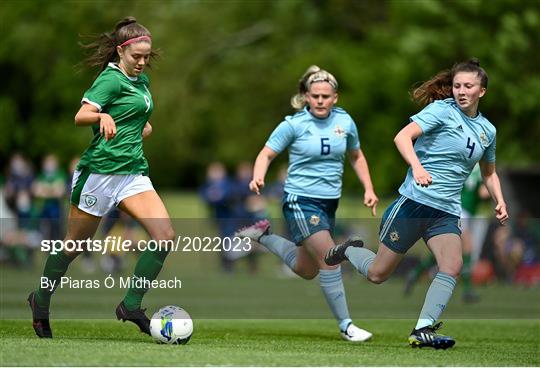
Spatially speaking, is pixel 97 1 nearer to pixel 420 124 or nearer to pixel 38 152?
pixel 38 152

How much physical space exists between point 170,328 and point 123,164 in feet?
4.11

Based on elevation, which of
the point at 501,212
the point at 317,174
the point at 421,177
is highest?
the point at 317,174

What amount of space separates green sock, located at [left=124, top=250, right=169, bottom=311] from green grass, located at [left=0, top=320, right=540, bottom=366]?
0.31 meters

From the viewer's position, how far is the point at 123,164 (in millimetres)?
9398

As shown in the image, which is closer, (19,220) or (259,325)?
(259,325)

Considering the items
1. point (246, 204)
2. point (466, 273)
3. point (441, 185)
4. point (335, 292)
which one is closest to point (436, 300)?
point (441, 185)

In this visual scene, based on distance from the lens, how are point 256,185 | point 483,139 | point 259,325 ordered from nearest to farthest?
point 483,139, point 256,185, point 259,325

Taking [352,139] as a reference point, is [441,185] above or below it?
below

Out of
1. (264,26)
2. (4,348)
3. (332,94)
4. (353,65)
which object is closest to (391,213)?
(332,94)

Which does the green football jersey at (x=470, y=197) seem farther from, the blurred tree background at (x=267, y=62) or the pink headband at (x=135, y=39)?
the blurred tree background at (x=267, y=62)

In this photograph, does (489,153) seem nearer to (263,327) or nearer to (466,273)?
(263,327)

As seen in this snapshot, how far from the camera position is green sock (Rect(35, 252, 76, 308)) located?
9.68 metres

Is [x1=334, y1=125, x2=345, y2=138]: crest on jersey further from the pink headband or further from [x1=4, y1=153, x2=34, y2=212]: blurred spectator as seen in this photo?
[x1=4, y1=153, x2=34, y2=212]: blurred spectator

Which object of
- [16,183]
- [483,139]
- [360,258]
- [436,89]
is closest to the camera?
[483,139]
